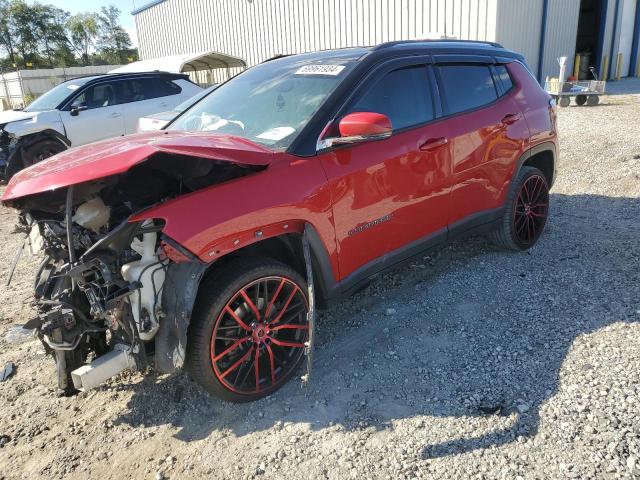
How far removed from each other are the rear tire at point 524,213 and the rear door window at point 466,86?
84 cm

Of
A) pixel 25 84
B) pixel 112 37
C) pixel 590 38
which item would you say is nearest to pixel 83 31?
pixel 112 37

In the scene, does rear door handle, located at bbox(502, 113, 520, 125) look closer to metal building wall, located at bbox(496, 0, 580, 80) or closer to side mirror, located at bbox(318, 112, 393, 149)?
side mirror, located at bbox(318, 112, 393, 149)

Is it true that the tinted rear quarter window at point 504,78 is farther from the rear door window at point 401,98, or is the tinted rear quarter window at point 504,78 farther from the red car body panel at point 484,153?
the rear door window at point 401,98

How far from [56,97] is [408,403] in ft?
29.9

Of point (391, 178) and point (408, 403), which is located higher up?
point (391, 178)

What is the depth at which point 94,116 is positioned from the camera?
9125mm

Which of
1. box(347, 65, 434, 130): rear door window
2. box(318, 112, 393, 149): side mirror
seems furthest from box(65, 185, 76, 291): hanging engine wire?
box(347, 65, 434, 130): rear door window

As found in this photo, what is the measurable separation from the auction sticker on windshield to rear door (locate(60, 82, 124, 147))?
6.63m

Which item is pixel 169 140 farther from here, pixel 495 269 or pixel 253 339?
pixel 495 269

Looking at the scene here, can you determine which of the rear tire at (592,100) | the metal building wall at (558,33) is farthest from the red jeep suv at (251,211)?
the metal building wall at (558,33)

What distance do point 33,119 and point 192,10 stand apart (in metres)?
17.3

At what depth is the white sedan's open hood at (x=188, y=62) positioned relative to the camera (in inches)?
535

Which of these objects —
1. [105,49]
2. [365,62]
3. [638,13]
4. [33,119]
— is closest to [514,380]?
[365,62]

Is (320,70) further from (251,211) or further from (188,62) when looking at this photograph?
(188,62)
